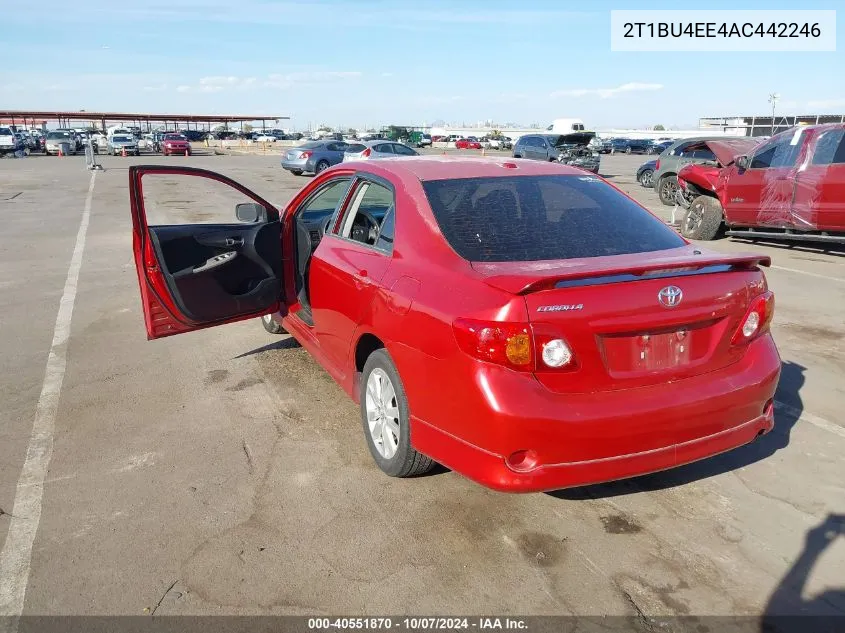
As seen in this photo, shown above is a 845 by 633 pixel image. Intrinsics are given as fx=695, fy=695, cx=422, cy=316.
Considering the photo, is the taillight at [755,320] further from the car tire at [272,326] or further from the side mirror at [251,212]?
the car tire at [272,326]

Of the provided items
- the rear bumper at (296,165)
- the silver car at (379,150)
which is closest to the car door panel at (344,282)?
the silver car at (379,150)

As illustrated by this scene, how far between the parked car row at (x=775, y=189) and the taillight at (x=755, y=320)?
742 centimetres

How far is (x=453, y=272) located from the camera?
10.3ft

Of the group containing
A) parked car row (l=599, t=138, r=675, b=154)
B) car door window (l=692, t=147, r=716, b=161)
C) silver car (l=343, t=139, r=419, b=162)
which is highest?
parked car row (l=599, t=138, r=675, b=154)

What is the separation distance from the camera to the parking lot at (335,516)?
2789mm

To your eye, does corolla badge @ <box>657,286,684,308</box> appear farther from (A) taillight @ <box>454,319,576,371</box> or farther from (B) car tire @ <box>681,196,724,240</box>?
(B) car tire @ <box>681,196,724,240</box>

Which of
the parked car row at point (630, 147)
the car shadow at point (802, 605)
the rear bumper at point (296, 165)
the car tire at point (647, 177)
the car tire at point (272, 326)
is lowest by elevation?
the car shadow at point (802, 605)

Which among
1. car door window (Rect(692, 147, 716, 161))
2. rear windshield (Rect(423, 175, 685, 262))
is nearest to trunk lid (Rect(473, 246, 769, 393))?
rear windshield (Rect(423, 175, 685, 262))

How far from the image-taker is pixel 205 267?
4832 mm

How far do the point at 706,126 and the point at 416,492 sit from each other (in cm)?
8197

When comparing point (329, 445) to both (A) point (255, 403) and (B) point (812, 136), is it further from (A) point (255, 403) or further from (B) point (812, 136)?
(B) point (812, 136)

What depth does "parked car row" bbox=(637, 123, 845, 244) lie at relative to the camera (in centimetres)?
961

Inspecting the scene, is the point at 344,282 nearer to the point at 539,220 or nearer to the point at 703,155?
the point at 539,220

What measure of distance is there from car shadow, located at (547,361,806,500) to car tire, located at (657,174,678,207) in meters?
13.5
